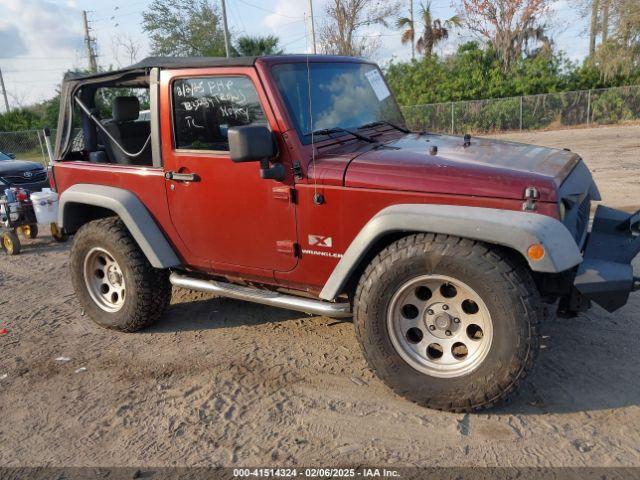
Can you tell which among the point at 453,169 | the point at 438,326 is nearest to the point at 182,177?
the point at 453,169

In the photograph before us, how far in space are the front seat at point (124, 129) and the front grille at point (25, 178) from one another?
23.3ft

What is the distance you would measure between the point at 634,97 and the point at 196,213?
85.1 ft

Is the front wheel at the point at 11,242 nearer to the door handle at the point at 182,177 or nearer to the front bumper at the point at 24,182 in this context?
the front bumper at the point at 24,182

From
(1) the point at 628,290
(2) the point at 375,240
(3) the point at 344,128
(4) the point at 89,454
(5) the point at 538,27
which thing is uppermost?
(5) the point at 538,27

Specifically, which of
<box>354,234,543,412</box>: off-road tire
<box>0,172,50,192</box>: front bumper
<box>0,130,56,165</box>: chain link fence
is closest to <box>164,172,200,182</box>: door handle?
<box>354,234,543,412</box>: off-road tire

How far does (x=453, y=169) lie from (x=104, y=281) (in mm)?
3104

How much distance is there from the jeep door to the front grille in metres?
8.47

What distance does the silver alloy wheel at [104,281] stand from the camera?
14.6 ft

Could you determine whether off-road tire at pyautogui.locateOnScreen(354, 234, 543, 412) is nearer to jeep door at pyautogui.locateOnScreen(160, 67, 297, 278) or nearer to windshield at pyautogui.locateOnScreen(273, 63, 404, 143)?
jeep door at pyautogui.locateOnScreen(160, 67, 297, 278)

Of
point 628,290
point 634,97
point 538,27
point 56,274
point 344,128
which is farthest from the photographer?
point 538,27

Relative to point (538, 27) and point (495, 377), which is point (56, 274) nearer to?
point (495, 377)

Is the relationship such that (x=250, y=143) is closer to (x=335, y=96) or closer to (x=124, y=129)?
(x=335, y=96)

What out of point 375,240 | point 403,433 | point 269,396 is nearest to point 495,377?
point 403,433

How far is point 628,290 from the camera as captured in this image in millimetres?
2805
